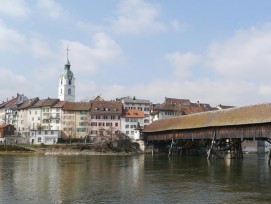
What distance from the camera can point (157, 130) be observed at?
58.6 metres

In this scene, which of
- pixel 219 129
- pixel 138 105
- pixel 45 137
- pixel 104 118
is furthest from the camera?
pixel 138 105

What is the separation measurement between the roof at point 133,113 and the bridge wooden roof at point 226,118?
20.3 m

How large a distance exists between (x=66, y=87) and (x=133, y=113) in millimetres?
25837

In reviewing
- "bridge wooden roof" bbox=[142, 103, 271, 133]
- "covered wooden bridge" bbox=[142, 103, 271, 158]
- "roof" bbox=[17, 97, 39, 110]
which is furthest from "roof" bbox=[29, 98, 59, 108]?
"bridge wooden roof" bbox=[142, 103, 271, 133]

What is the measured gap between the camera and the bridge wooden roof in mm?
37694

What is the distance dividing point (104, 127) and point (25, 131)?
1832 centimetres

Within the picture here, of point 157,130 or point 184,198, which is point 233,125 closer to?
point 157,130

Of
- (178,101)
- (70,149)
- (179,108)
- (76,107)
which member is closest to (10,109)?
(76,107)

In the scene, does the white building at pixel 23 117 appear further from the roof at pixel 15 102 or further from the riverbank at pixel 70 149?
the riverbank at pixel 70 149

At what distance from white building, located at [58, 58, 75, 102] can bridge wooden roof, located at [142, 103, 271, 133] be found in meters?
44.6

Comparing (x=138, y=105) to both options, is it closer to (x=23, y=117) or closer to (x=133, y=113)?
(x=133, y=113)

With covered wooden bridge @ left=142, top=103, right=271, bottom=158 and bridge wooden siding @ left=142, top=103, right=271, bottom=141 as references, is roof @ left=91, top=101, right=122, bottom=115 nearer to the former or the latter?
covered wooden bridge @ left=142, top=103, right=271, bottom=158

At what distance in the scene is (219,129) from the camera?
142 ft

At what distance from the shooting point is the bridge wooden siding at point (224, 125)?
1469 inches
